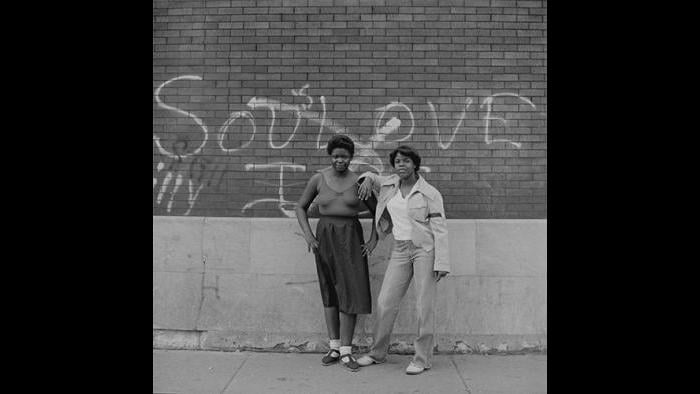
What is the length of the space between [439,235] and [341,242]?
828 millimetres

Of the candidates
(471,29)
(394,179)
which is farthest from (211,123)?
(471,29)

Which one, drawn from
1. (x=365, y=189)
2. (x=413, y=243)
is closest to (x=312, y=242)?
(x=365, y=189)

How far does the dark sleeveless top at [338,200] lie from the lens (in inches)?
199

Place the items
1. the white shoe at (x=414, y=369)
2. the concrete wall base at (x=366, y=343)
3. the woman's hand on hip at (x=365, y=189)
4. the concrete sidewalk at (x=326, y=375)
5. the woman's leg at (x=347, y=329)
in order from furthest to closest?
1. the concrete wall base at (x=366, y=343)
2. the woman's leg at (x=347, y=329)
3. the woman's hand on hip at (x=365, y=189)
4. the white shoe at (x=414, y=369)
5. the concrete sidewalk at (x=326, y=375)

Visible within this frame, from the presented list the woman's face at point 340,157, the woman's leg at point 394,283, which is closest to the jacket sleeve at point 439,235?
the woman's leg at point 394,283

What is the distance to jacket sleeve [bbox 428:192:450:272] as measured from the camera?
4.80 meters

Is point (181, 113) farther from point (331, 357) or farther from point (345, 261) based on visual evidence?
point (331, 357)

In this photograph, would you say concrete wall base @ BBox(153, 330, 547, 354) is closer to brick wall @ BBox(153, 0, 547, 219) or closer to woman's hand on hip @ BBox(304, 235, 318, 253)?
woman's hand on hip @ BBox(304, 235, 318, 253)

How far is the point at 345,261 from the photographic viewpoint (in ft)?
16.6

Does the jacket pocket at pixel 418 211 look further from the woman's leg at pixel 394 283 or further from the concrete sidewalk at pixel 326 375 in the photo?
the concrete sidewalk at pixel 326 375

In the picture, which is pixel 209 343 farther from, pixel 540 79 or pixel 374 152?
pixel 540 79

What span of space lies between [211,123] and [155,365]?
2.31 m

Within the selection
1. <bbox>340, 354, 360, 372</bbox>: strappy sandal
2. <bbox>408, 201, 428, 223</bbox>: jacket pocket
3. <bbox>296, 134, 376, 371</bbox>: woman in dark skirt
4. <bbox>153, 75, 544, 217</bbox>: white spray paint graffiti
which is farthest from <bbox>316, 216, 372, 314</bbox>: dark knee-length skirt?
<bbox>153, 75, 544, 217</bbox>: white spray paint graffiti

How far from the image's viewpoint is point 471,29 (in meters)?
5.77
